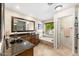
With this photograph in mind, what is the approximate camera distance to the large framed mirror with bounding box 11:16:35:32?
4.90 ft

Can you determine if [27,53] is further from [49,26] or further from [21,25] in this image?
[49,26]

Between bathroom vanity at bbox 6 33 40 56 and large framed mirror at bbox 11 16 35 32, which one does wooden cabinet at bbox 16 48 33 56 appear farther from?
large framed mirror at bbox 11 16 35 32

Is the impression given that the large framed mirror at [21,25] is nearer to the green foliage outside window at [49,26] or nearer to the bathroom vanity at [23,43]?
the bathroom vanity at [23,43]

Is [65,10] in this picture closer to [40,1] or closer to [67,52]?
[40,1]

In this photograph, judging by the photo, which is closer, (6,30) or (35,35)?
(6,30)

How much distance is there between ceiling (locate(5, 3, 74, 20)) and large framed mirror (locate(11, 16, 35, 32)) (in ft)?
0.43

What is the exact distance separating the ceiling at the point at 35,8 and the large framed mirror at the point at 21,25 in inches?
5.2

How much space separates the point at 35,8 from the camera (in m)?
1.51

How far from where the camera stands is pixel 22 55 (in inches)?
59.3

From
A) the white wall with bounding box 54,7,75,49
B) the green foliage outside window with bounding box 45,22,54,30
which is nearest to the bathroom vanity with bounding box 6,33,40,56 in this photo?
the green foliage outside window with bounding box 45,22,54,30

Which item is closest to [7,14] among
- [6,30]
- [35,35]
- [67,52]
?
[6,30]

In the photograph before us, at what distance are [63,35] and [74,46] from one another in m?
0.24

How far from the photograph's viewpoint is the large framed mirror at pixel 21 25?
58.7 inches

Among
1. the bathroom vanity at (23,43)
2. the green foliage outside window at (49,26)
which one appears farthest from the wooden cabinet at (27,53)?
the green foliage outside window at (49,26)
